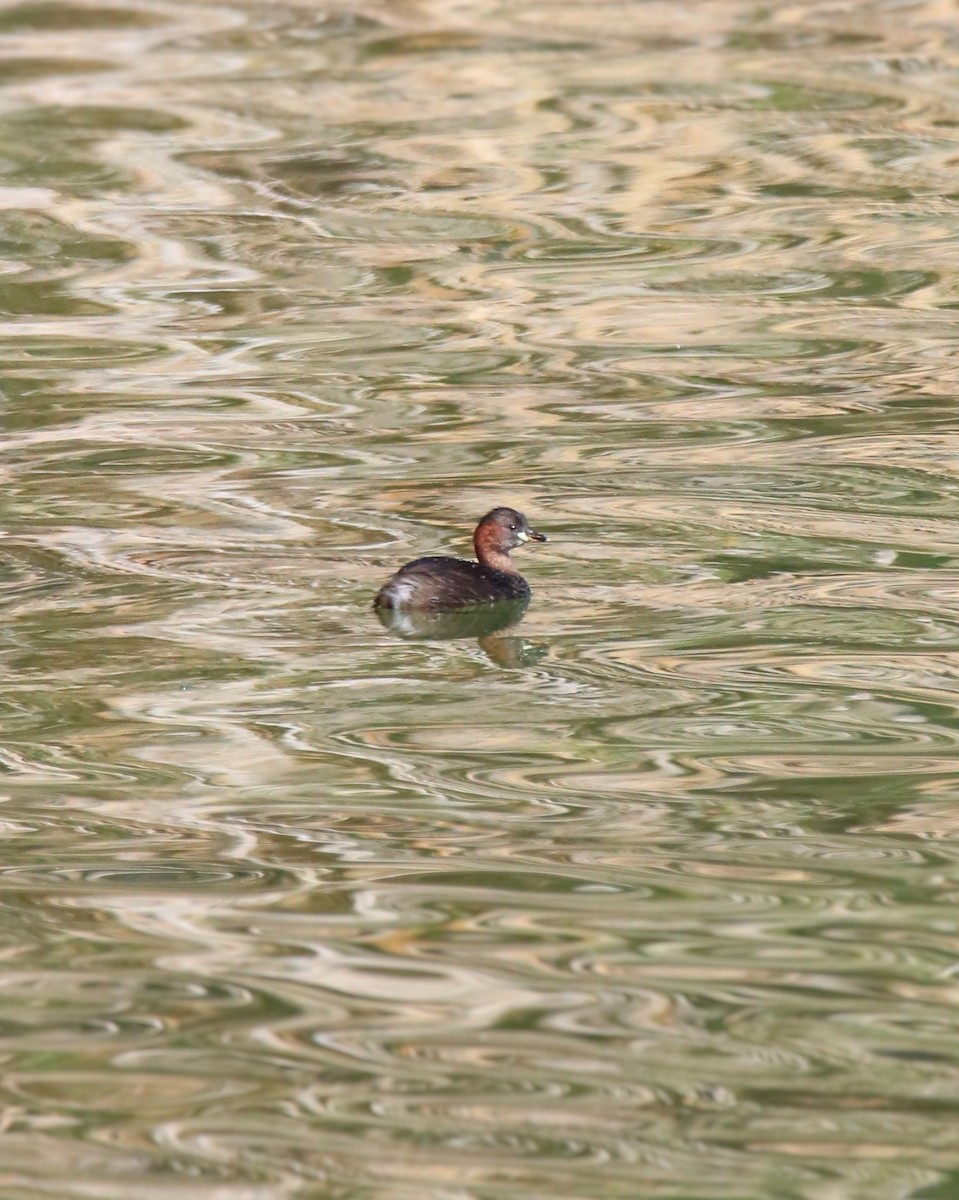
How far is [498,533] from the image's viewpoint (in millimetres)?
6734

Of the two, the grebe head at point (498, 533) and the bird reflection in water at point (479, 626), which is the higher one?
the grebe head at point (498, 533)

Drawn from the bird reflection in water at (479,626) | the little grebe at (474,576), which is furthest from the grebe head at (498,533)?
the bird reflection in water at (479,626)

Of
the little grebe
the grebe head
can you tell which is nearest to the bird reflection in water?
the little grebe

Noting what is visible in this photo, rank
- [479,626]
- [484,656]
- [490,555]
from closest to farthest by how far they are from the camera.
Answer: [484,656] < [479,626] < [490,555]

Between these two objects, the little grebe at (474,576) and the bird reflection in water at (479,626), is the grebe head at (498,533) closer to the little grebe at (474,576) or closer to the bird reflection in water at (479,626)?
the little grebe at (474,576)

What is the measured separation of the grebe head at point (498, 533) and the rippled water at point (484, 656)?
0.71 feet

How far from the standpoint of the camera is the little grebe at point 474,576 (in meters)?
6.37

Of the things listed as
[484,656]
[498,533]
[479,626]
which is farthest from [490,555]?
[484,656]

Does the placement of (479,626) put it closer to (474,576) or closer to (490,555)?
(474,576)

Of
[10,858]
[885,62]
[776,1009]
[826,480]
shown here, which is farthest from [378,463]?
[885,62]

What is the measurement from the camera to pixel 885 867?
4.60 metres

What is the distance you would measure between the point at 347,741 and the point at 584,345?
14.0 feet

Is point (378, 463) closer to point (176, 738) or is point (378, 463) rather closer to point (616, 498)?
point (616, 498)

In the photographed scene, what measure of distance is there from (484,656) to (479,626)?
8.6 inches
